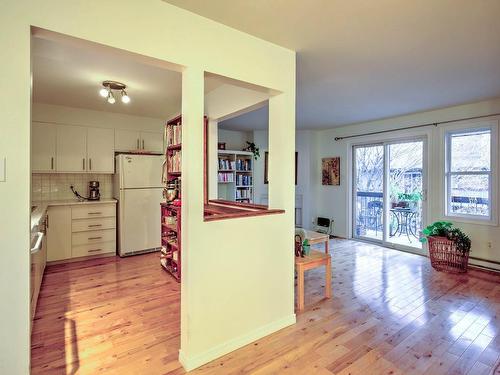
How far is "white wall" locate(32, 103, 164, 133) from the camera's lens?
160 inches

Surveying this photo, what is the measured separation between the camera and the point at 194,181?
6.14 ft

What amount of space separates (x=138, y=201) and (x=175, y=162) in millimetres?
1312

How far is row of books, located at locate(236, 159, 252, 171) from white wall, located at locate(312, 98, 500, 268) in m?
1.51

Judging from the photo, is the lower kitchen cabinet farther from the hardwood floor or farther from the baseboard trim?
the baseboard trim

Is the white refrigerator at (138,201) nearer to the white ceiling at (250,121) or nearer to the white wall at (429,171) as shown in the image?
the white ceiling at (250,121)

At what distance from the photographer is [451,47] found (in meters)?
2.33

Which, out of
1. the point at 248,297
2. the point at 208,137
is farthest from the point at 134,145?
the point at 248,297

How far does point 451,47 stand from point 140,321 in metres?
3.55

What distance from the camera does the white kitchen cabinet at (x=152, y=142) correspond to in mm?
4875

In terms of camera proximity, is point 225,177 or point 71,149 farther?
point 225,177

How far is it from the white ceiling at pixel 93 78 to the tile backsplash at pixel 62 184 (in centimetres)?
113

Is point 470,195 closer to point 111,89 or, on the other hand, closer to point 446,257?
point 446,257

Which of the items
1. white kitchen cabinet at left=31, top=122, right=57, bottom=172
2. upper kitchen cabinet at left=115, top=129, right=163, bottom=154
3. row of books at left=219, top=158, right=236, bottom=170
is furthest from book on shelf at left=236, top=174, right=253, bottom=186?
white kitchen cabinet at left=31, top=122, right=57, bottom=172

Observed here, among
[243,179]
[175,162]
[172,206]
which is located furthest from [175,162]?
[243,179]
